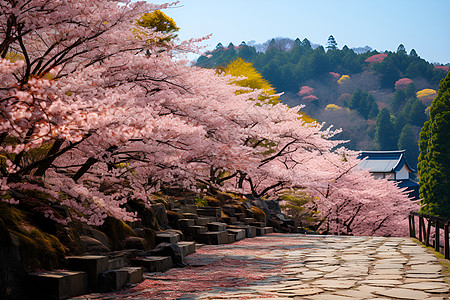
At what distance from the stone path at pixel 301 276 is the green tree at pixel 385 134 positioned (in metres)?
Result: 63.4

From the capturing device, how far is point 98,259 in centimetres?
618

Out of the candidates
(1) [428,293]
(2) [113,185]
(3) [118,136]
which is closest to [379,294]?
(1) [428,293]

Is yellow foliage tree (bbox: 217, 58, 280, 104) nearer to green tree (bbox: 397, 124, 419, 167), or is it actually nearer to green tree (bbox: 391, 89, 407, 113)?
green tree (bbox: 397, 124, 419, 167)

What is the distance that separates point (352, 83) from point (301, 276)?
9153cm

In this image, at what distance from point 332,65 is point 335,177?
3001 inches

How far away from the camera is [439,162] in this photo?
2705 cm

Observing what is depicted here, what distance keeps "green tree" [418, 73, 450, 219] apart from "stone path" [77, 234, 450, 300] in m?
17.7

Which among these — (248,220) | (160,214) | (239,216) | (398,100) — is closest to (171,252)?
(160,214)

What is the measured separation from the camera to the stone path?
573cm

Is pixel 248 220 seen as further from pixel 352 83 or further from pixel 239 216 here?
pixel 352 83

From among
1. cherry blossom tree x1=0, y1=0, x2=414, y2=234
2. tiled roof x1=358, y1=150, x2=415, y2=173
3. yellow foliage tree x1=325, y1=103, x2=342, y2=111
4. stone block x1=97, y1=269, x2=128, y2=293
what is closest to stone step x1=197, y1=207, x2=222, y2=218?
cherry blossom tree x1=0, y1=0, x2=414, y2=234

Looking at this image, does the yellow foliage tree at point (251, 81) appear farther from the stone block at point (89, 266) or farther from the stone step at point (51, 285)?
the stone step at point (51, 285)

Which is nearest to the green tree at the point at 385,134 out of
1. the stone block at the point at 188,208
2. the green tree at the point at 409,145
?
the green tree at the point at 409,145

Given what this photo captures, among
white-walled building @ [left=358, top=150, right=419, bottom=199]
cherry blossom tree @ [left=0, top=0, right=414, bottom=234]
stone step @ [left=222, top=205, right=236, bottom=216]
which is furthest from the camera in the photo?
white-walled building @ [left=358, top=150, right=419, bottom=199]
